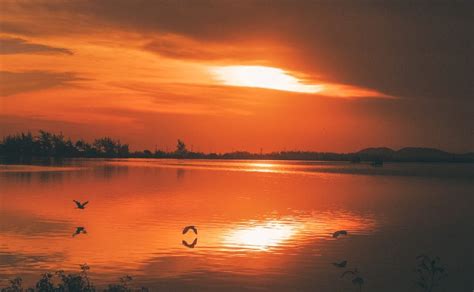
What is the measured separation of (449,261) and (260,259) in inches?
338

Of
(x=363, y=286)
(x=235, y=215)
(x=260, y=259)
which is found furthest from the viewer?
(x=235, y=215)

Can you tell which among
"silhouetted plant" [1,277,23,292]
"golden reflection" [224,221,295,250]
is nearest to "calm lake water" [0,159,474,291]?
"golden reflection" [224,221,295,250]

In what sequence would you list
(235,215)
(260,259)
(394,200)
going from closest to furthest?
1. (260,259)
2. (235,215)
3. (394,200)

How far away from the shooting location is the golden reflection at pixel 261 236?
29.8m

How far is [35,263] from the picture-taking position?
78.2 feet

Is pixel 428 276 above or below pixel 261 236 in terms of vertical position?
below

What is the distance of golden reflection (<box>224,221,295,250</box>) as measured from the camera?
29.8 m

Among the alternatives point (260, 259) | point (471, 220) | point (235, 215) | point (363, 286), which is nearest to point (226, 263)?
point (260, 259)

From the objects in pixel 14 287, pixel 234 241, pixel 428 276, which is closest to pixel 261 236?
pixel 234 241

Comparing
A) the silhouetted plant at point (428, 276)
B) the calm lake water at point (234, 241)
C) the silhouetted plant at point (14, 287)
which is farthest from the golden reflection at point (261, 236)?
the silhouetted plant at point (14, 287)

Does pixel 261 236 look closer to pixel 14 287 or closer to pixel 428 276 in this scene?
pixel 428 276

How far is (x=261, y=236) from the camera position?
32.8 meters

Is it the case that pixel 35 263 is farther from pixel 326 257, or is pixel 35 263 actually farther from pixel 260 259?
pixel 326 257

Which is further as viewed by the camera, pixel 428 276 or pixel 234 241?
pixel 234 241
